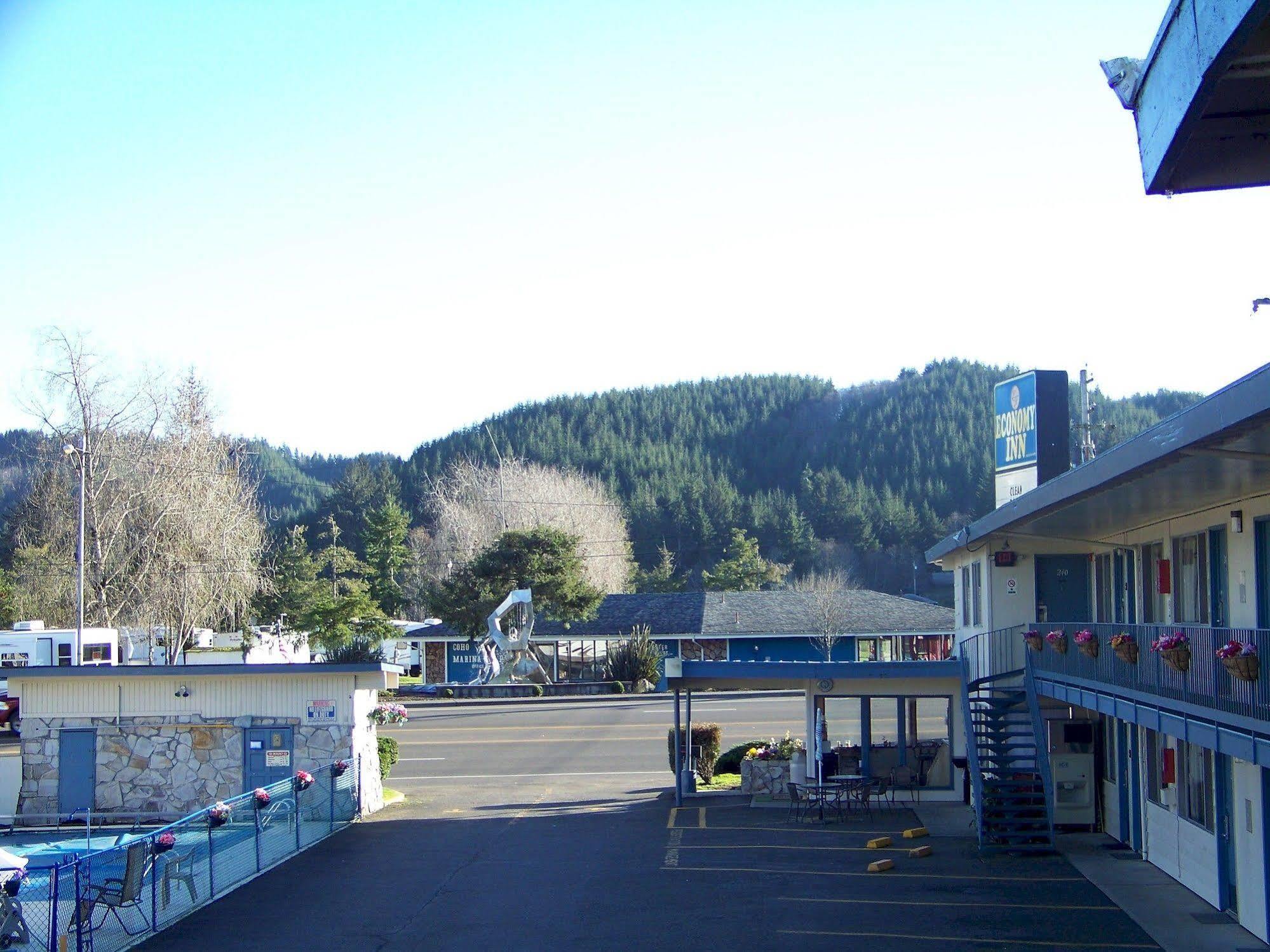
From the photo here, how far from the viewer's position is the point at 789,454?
546ft

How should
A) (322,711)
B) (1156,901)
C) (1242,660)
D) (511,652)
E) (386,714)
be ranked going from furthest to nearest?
1. (511,652)
2. (386,714)
3. (322,711)
4. (1156,901)
5. (1242,660)

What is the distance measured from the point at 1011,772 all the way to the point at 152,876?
13.3 metres

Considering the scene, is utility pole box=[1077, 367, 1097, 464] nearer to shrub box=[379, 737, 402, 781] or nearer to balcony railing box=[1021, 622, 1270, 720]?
balcony railing box=[1021, 622, 1270, 720]

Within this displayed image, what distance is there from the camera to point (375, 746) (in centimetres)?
2672

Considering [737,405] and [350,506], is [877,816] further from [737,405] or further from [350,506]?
[737,405]

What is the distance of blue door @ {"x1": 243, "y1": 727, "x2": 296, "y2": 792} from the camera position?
25.4m

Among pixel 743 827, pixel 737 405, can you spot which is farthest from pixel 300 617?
pixel 737 405

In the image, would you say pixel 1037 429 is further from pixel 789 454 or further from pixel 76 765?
pixel 789 454

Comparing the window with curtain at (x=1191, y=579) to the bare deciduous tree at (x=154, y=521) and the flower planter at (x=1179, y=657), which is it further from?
the bare deciduous tree at (x=154, y=521)

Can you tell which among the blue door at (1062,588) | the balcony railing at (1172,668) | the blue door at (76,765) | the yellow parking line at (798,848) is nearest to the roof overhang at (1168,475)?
the balcony railing at (1172,668)

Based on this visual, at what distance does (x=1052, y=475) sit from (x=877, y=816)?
8073 millimetres

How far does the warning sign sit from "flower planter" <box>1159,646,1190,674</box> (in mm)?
16638

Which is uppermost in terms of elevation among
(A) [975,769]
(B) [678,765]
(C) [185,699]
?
(C) [185,699]

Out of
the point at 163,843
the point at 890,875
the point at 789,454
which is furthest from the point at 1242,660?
the point at 789,454
